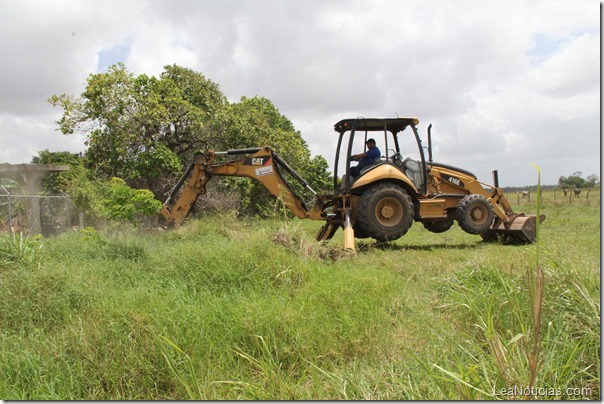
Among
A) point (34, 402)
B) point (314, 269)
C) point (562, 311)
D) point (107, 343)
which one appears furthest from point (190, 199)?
point (562, 311)

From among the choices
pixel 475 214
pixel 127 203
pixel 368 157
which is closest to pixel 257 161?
pixel 368 157

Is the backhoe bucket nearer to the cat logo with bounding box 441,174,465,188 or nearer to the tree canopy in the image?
the cat logo with bounding box 441,174,465,188

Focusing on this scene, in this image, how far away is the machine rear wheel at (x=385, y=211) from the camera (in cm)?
879

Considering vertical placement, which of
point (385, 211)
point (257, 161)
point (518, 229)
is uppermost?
point (257, 161)

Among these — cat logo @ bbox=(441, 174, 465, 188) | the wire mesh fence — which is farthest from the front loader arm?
the wire mesh fence

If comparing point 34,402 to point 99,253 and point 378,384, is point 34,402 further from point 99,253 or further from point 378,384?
→ point 99,253

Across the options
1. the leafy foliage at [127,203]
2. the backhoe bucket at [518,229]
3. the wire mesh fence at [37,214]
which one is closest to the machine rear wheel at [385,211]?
the backhoe bucket at [518,229]

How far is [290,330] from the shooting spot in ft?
11.8

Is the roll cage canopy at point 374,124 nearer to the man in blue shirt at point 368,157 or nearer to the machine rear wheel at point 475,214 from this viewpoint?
the man in blue shirt at point 368,157

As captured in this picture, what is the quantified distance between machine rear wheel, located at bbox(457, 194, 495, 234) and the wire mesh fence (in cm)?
871

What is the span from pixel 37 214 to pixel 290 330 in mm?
9195

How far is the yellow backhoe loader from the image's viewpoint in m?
8.95

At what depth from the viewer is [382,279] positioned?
201 inches

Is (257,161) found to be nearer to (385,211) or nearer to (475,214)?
(385,211)
